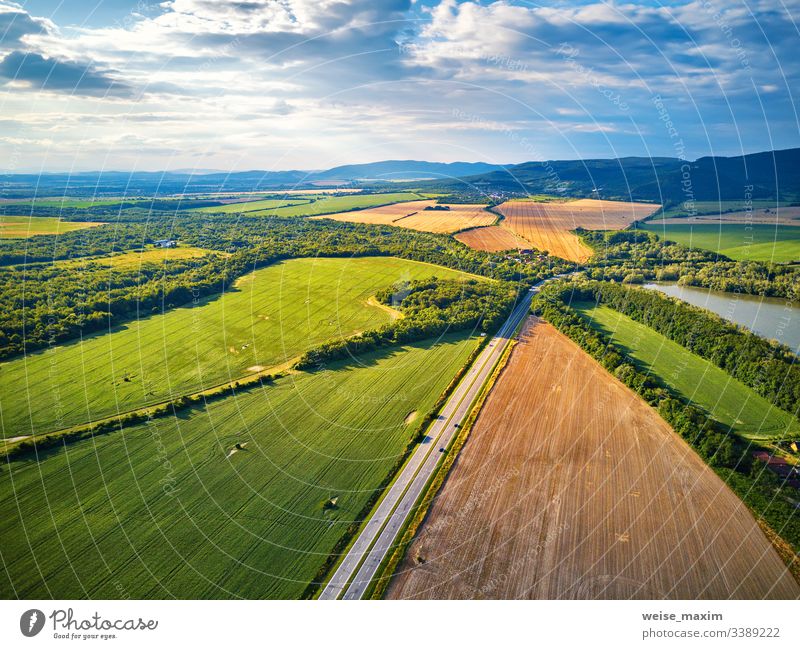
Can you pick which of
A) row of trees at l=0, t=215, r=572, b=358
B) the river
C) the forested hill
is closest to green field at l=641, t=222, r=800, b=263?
the river

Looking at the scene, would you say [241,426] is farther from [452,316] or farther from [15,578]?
[452,316]

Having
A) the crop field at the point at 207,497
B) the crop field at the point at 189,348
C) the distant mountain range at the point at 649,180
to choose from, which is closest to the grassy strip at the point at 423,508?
the crop field at the point at 207,497

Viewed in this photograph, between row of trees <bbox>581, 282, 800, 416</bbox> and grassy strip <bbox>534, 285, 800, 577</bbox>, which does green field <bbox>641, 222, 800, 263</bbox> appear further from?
grassy strip <bbox>534, 285, 800, 577</bbox>

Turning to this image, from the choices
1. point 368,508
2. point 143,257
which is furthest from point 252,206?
point 368,508

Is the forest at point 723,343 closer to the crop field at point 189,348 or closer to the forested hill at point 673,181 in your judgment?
the crop field at point 189,348

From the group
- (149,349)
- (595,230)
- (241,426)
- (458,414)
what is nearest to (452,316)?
(458,414)

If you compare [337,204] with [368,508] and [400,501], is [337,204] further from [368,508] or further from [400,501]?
[368,508]
